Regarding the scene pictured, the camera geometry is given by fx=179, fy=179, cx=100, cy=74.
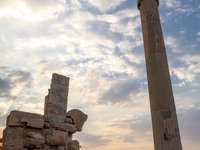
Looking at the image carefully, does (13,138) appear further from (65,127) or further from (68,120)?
(68,120)

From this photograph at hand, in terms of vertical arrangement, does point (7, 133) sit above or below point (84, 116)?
below

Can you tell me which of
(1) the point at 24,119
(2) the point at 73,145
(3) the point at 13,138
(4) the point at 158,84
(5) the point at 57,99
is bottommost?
(2) the point at 73,145

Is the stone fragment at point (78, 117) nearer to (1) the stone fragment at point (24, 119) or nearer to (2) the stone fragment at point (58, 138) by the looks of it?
(2) the stone fragment at point (58, 138)

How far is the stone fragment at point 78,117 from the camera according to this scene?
5.86m

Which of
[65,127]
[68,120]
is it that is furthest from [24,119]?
[68,120]

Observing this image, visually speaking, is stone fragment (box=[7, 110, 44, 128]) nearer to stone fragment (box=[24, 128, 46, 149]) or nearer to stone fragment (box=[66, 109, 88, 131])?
stone fragment (box=[24, 128, 46, 149])

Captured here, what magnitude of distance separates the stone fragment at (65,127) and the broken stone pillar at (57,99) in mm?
157

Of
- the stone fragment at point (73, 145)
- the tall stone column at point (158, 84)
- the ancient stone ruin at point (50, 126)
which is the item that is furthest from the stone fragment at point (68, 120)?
the tall stone column at point (158, 84)

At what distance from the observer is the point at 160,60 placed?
17.5ft

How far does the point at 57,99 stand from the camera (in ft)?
18.3

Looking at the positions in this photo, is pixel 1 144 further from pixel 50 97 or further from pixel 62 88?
pixel 62 88

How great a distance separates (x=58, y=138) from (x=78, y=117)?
104 cm

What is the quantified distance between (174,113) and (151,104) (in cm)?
63

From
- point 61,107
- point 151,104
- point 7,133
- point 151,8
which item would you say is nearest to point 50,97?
point 61,107
